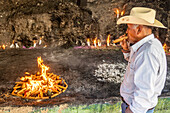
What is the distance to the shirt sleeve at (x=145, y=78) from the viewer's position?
5.34 ft

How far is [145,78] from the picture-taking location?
1.64 meters

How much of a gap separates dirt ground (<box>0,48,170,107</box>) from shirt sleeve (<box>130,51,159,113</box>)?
1.25 metres

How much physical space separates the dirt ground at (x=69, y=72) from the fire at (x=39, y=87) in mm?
111

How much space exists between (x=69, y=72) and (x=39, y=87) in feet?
3.54

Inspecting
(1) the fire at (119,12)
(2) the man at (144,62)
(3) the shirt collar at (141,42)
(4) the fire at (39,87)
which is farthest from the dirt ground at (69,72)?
(1) the fire at (119,12)

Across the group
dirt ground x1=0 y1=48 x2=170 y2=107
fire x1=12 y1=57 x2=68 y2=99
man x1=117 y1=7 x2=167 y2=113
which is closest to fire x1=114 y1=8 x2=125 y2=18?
dirt ground x1=0 y1=48 x2=170 y2=107

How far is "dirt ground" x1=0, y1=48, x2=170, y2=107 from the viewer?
9.50 feet

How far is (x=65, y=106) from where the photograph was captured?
2705 mm

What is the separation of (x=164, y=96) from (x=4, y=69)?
392cm

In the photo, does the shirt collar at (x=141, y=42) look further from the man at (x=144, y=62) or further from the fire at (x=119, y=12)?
the fire at (x=119, y=12)

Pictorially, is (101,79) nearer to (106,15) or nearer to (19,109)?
(19,109)

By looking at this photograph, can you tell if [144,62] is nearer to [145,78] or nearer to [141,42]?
[145,78]

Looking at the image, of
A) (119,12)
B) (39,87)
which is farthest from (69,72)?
(119,12)

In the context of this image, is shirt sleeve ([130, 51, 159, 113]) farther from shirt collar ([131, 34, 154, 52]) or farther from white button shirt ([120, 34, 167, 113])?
shirt collar ([131, 34, 154, 52])
